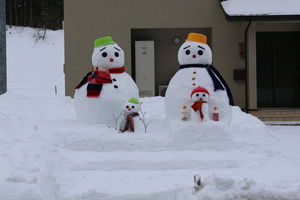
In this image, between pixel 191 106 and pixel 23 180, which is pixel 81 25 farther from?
pixel 23 180

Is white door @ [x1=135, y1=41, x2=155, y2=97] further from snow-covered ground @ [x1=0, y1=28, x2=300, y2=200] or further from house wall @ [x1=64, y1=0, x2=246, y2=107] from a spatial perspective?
snow-covered ground @ [x1=0, y1=28, x2=300, y2=200]

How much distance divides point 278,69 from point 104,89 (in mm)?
8316

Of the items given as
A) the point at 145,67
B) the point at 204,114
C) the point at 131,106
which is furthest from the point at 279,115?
the point at 131,106

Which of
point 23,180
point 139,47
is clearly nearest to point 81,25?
point 139,47

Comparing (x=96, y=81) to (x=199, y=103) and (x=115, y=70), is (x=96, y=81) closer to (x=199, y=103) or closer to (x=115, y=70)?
(x=115, y=70)

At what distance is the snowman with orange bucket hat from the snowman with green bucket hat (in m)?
0.99

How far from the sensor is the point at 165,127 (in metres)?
7.38

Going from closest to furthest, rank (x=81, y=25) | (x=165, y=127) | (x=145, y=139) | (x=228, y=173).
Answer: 1. (x=228, y=173)
2. (x=145, y=139)
3. (x=165, y=127)
4. (x=81, y=25)

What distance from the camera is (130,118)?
264 inches

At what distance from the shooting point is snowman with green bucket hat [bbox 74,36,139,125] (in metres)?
7.12

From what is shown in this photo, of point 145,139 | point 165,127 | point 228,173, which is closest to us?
point 228,173

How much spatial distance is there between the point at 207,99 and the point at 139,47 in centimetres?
707

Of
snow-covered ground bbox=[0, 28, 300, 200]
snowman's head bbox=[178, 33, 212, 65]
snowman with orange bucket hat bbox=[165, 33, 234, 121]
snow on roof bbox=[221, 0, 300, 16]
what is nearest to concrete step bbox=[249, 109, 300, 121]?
snow on roof bbox=[221, 0, 300, 16]

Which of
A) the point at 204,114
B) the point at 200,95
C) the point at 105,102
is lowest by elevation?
the point at 204,114
